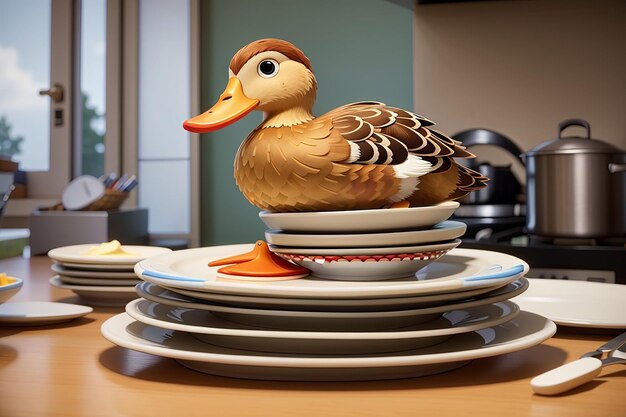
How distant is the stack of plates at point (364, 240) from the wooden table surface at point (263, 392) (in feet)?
0.27

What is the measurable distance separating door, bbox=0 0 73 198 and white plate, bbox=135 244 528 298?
2544 millimetres

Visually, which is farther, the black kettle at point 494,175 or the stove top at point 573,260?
the black kettle at point 494,175

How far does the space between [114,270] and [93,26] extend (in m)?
2.51

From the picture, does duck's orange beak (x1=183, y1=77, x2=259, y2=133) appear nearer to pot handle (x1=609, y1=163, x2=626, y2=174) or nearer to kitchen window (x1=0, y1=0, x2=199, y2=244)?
pot handle (x1=609, y1=163, x2=626, y2=174)

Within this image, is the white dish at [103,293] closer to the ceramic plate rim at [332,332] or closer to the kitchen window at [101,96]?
the ceramic plate rim at [332,332]

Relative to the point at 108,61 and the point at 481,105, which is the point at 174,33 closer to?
the point at 108,61

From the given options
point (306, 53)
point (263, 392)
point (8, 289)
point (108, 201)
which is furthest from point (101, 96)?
point (263, 392)

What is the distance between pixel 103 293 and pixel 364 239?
393 millimetres

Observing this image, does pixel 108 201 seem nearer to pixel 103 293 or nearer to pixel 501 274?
pixel 103 293

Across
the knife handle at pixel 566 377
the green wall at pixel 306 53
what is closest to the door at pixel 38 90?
the green wall at pixel 306 53

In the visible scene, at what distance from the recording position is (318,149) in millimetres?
431

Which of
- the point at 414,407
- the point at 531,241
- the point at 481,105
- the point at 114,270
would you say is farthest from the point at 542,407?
the point at 481,105

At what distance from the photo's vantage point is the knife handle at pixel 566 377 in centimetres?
34

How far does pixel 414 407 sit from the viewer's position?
0.32 meters
